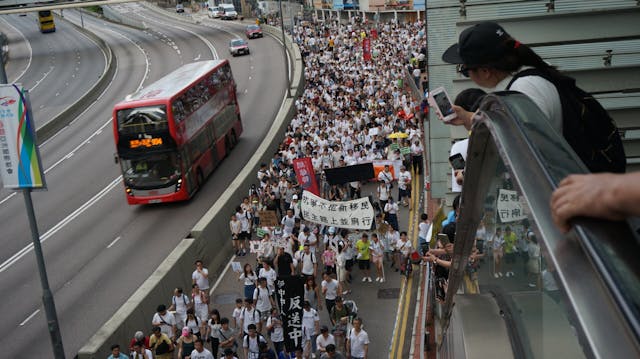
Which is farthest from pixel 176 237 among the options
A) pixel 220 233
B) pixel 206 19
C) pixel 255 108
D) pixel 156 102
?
pixel 206 19

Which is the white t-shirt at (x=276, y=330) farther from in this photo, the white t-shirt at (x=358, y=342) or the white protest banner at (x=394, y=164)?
the white protest banner at (x=394, y=164)

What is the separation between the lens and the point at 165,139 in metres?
24.0

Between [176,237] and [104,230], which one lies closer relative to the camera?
[176,237]

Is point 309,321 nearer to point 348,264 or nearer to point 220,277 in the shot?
point 348,264

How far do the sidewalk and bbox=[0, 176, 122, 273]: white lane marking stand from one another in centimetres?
706

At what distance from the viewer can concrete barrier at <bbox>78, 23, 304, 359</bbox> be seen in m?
14.7

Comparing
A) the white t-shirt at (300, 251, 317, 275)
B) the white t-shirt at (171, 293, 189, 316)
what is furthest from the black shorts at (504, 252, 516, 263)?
the white t-shirt at (300, 251, 317, 275)

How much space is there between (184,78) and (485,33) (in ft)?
82.8

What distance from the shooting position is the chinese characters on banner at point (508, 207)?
2486 mm

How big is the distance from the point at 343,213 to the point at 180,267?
445 cm

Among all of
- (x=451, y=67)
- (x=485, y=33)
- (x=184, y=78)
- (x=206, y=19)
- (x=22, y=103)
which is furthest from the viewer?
(x=206, y=19)

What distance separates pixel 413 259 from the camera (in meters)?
17.4

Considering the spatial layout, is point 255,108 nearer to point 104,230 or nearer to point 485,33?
point 104,230

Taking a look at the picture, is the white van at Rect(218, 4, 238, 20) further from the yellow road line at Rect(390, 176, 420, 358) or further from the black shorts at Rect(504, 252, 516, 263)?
the black shorts at Rect(504, 252, 516, 263)
